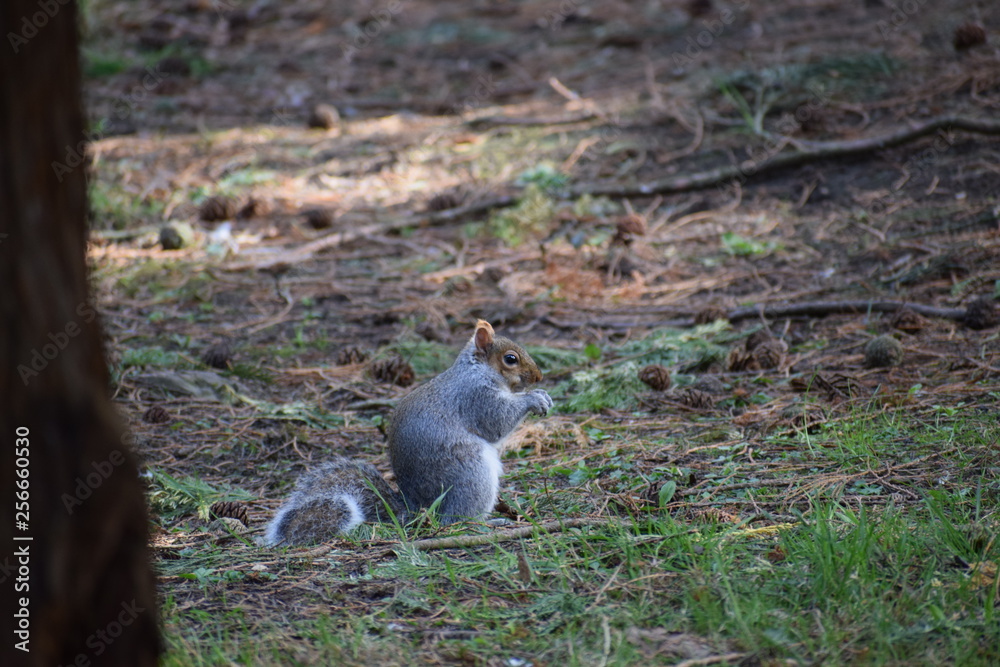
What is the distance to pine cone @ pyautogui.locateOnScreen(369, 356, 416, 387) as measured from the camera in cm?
427

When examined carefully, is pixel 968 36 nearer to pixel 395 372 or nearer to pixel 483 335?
pixel 395 372

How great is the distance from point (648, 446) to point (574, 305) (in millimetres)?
1799

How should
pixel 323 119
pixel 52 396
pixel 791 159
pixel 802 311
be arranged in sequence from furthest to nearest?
pixel 323 119 → pixel 791 159 → pixel 802 311 → pixel 52 396

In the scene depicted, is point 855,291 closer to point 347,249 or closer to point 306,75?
point 347,249

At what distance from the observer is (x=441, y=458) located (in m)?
3.05

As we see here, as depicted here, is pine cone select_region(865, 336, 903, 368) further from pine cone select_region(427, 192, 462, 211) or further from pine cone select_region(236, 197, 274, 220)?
pine cone select_region(236, 197, 274, 220)

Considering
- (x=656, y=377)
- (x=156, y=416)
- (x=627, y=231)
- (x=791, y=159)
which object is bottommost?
(x=627, y=231)

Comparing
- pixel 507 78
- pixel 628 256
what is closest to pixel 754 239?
pixel 628 256

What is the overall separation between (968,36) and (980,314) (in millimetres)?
3469

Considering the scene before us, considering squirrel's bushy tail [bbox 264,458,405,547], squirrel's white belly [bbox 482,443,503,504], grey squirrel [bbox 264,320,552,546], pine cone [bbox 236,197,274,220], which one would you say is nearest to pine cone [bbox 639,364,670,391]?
grey squirrel [bbox 264,320,552,546]

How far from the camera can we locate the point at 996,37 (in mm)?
6633

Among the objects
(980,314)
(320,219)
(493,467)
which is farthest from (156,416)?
(980,314)

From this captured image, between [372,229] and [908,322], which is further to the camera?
[372,229]

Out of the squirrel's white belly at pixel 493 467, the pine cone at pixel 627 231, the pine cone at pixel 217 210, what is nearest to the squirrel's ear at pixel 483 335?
the squirrel's white belly at pixel 493 467
